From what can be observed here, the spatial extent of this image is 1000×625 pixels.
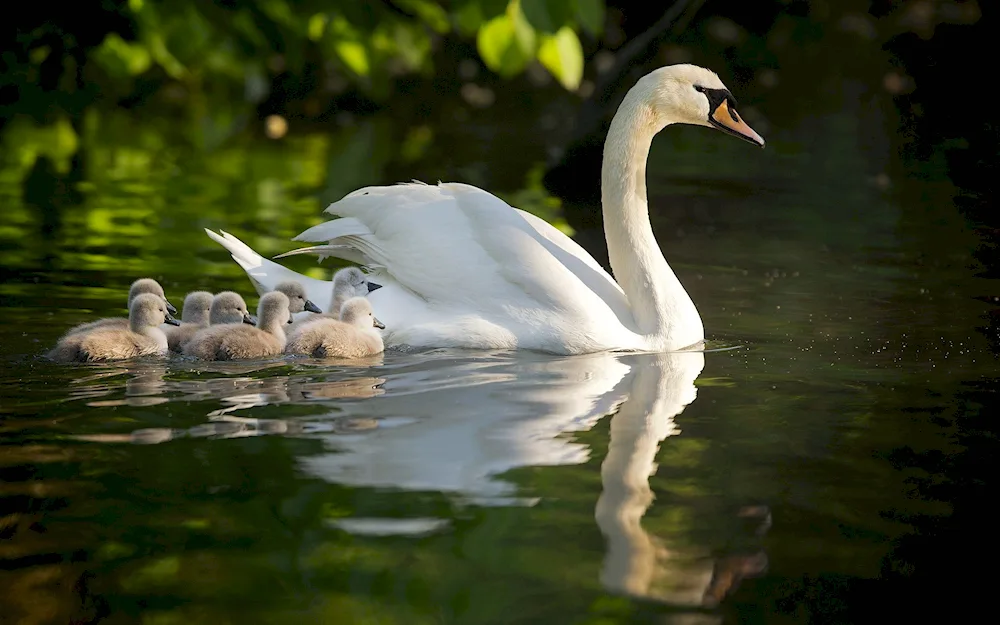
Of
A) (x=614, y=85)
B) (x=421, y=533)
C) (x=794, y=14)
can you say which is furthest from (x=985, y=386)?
(x=794, y=14)

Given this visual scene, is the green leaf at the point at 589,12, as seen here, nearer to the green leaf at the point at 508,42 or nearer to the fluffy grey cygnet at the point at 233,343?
the green leaf at the point at 508,42

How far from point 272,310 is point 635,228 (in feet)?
6.29

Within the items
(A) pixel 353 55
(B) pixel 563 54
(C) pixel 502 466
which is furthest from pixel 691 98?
(C) pixel 502 466

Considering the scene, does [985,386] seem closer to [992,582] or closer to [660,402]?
[660,402]

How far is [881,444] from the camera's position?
18.5ft

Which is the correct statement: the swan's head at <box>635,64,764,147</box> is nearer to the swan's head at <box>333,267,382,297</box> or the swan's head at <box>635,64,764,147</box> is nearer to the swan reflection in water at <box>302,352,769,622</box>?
the swan reflection in water at <box>302,352,769,622</box>

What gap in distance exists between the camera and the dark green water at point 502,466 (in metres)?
4.03

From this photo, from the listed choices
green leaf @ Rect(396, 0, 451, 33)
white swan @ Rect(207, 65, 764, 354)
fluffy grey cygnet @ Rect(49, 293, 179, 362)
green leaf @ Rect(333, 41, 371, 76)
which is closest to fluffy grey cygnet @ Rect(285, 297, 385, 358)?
white swan @ Rect(207, 65, 764, 354)

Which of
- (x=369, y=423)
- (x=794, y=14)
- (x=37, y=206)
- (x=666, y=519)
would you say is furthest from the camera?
(x=794, y=14)

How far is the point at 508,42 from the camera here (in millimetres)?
6504

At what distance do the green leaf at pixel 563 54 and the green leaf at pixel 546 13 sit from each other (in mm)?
1069

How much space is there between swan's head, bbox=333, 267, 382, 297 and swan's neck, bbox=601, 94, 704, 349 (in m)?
1.21

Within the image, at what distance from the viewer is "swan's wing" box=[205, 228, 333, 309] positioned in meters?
7.70

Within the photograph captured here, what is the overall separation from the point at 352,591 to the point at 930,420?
294 cm
